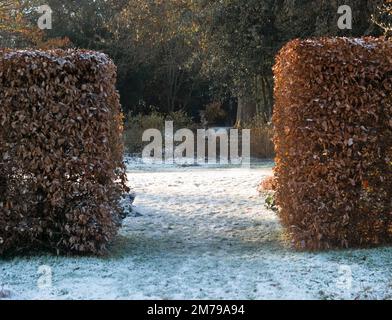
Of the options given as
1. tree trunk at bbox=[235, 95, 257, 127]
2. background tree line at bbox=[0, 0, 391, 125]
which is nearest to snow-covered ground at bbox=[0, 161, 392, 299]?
background tree line at bbox=[0, 0, 391, 125]

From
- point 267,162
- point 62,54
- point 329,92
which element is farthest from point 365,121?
point 267,162

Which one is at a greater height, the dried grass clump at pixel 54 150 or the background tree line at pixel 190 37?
the background tree line at pixel 190 37

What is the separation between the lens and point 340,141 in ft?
18.0

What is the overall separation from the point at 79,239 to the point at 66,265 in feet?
1.04

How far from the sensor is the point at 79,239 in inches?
214

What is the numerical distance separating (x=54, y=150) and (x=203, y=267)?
185cm

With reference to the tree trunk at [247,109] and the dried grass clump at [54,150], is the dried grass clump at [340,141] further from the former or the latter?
the tree trunk at [247,109]

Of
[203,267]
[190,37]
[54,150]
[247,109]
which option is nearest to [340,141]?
[203,267]

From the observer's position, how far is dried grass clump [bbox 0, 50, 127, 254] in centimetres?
525

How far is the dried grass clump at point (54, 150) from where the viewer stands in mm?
5254

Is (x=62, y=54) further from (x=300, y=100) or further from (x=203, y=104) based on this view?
(x=203, y=104)

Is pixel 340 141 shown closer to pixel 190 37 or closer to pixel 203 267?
pixel 203 267

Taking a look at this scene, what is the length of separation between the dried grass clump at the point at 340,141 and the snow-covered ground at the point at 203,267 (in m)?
0.29

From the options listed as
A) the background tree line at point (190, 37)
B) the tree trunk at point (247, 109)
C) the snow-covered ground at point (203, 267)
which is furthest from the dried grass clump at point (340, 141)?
the tree trunk at point (247, 109)
